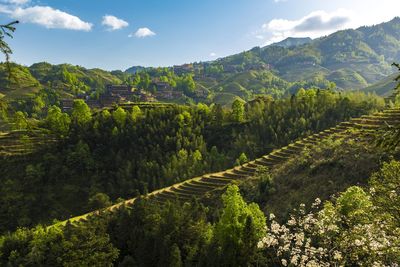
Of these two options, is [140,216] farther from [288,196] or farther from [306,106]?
[306,106]

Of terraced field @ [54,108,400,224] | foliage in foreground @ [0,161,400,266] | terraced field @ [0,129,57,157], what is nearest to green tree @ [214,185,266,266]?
foliage in foreground @ [0,161,400,266]

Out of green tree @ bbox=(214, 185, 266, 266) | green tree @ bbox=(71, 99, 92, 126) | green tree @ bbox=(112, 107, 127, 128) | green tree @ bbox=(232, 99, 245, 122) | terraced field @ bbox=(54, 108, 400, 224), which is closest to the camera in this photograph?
green tree @ bbox=(214, 185, 266, 266)

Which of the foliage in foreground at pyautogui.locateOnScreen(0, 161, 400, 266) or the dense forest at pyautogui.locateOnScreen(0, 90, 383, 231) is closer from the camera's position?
the foliage in foreground at pyautogui.locateOnScreen(0, 161, 400, 266)

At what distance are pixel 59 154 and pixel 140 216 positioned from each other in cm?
8815

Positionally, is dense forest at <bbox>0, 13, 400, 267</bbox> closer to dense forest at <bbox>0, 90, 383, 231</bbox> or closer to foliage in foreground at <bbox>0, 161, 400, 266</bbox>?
foliage in foreground at <bbox>0, 161, 400, 266</bbox>

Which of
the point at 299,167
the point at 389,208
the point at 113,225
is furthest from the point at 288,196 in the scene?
the point at 389,208

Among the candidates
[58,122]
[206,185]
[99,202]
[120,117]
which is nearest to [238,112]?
[120,117]

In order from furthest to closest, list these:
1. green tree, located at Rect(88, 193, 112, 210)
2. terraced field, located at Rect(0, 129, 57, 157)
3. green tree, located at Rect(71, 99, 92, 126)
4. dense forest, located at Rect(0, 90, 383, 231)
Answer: green tree, located at Rect(71, 99, 92, 126) < terraced field, located at Rect(0, 129, 57, 157) < dense forest, located at Rect(0, 90, 383, 231) < green tree, located at Rect(88, 193, 112, 210)

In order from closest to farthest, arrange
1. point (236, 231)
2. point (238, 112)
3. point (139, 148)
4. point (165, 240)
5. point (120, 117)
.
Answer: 1. point (236, 231)
2. point (165, 240)
3. point (139, 148)
4. point (120, 117)
5. point (238, 112)

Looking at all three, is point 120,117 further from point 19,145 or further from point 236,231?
point 236,231

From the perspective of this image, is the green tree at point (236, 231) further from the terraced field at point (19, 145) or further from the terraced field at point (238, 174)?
the terraced field at point (19, 145)

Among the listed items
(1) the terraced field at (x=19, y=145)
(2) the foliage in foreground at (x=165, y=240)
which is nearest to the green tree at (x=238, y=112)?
(1) the terraced field at (x=19, y=145)

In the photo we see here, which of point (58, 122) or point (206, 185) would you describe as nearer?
point (206, 185)

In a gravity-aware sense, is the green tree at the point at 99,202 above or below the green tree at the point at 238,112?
below
